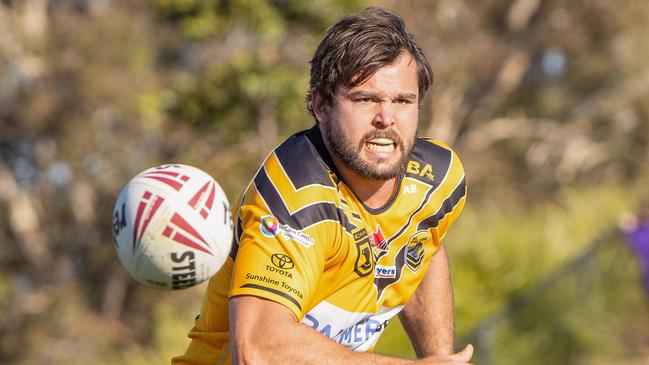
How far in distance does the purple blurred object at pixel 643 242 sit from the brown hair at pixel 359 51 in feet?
18.5

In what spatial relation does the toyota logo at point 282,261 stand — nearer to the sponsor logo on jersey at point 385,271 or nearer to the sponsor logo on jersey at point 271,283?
the sponsor logo on jersey at point 271,283

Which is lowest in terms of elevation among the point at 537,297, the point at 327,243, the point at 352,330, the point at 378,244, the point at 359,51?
the point at 537,297

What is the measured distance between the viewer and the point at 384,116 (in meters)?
4.09

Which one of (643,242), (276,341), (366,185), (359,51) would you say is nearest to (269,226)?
(276,341)

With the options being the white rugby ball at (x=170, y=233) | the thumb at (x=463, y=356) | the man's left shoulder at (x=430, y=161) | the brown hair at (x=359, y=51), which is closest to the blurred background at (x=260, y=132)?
the man's left shoulder at (x=430, y=161)

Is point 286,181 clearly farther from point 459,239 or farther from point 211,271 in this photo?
point 459,239

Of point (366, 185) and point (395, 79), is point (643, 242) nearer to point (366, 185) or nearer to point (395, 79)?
point (366, 185)

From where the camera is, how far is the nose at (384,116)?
13.4ft

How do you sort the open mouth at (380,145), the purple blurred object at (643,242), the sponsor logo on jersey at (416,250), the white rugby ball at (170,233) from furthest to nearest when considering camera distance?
the purple blurred object at (643,242)
the sponsor logo on jersey at (416,250)
the white rugby ball at (170,233)
the open mouth at (380,145)

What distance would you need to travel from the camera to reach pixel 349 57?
13.5 feet

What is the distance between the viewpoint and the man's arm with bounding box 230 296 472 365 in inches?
147

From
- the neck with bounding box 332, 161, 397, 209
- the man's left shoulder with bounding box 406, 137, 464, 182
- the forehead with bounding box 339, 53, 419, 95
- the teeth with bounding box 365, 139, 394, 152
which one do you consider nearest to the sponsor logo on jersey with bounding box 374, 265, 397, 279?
the neck with bounding box 332, 161, 397, 209

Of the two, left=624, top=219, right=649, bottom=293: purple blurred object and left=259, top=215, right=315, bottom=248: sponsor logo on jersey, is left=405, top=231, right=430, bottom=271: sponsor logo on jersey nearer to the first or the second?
left=259, top=215, right=315, bottom=248: sponsor logo on jersey

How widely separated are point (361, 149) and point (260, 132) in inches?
465
